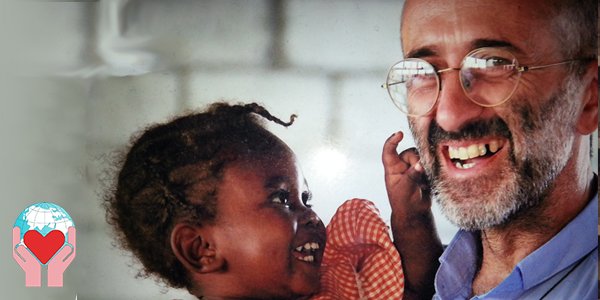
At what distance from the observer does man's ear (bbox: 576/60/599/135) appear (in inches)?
151

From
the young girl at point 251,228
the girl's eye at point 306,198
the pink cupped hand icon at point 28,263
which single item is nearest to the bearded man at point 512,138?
the young girl at point 251,228

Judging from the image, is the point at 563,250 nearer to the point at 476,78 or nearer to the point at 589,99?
the point at 589,99

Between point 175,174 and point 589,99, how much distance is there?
70.2 inches

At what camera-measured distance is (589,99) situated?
3.83 metres

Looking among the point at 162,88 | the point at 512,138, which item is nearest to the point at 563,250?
the point at 512,138

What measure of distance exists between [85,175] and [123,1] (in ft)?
2.65

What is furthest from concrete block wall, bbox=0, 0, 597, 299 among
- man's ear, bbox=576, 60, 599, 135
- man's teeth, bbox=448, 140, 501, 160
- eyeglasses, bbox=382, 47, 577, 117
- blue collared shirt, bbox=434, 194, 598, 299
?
man's ear, bbox=576, 60, 599, 135

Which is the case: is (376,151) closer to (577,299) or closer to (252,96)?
(252,96)

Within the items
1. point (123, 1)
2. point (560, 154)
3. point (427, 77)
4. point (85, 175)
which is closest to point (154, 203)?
point (85, 175)

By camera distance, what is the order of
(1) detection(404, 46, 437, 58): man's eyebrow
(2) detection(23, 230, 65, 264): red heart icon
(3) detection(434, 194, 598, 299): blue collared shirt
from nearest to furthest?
(3) detection(434, 194, 598, 299): blue collared shirt, (1) detection(404, 46, 437, 58): man's eyebrow, (2) detection(23, 230, 65, 264): red heart icon

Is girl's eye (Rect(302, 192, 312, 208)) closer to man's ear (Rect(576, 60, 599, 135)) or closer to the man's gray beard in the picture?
the man's gray beard

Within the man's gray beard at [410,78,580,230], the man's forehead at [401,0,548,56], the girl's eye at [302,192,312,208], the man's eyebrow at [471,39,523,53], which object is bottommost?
the girl's eye at [302,192,312,208]

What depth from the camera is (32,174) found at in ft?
14.1

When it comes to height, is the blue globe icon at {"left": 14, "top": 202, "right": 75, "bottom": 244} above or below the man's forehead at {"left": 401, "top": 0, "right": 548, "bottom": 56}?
below
